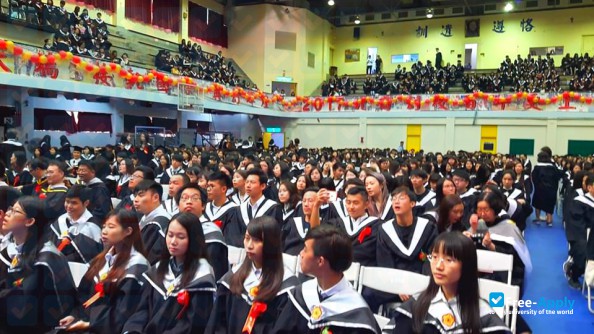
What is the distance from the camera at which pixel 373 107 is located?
2378cm

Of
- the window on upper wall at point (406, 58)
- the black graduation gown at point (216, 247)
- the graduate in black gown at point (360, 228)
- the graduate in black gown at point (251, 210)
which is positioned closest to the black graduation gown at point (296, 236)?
the graduate in black gown at point (251, 210)

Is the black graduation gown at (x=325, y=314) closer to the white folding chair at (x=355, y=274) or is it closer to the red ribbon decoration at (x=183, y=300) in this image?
the red ribbon decoration at (x=183, y=300)

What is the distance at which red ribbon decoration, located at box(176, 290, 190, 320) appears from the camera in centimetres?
270

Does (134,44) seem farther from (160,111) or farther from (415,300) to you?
(415,300)

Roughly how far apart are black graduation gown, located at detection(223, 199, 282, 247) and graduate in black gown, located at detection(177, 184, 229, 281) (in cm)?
70

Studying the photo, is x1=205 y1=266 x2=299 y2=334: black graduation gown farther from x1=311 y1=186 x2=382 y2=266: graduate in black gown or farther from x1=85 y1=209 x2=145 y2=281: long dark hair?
x1=311 y1=186 x2=382 y2=266: graduate in black gown

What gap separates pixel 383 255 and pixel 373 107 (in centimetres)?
2053

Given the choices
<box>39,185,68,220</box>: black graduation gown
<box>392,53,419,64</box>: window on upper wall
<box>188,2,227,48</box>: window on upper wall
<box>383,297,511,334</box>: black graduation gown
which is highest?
<box>188,2,227,48</box>: window on upper wall

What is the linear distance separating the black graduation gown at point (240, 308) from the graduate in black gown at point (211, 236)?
2.38ft

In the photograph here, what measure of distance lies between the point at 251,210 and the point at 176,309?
208 centimetres

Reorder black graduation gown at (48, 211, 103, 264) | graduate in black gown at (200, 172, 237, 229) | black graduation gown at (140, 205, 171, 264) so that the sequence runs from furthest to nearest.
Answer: graduate in black gown at (200, 172, 237, 229)
black graduation gown at (140, 205, 171, 264)
black graduation gown at (48, 211, 103, 264)

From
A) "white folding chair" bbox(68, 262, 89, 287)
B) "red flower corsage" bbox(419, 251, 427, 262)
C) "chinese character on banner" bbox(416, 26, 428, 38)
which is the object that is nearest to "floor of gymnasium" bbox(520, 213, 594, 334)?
"red flower corsage" bbox(419, 251, 427, 262)

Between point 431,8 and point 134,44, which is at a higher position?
point 431,8

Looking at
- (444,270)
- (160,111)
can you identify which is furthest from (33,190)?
(160,111)
